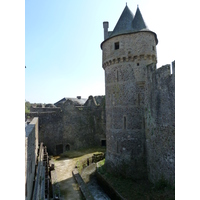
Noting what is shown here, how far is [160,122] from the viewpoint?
11.1m

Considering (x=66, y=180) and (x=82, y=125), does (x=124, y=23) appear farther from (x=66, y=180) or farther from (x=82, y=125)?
(x=82, y=125)

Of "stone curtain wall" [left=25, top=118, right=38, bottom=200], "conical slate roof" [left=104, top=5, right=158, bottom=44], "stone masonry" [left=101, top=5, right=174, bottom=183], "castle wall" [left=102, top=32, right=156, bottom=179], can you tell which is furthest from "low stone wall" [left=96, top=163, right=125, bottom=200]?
"conical slate roof" [left=104, top=5, right=158, bottom=44]

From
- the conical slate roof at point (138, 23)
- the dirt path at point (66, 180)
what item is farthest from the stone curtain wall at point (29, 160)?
the conical slate roof at point (138, 23)

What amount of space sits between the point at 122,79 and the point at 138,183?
8.15 meters

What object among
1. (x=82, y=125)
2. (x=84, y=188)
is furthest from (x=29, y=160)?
(x=82, y=125)

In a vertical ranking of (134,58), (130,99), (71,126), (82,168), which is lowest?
(82,168)

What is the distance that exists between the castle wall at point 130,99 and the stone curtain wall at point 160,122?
0.66 meters

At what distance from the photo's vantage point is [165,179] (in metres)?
10.4

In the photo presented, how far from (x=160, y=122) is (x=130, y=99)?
3410mm

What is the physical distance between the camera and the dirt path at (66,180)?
36.1ft

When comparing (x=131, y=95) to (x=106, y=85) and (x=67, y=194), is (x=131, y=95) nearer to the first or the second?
(x=106, y=85)

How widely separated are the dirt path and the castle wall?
12.3ft

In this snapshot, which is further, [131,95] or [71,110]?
[71,110]
